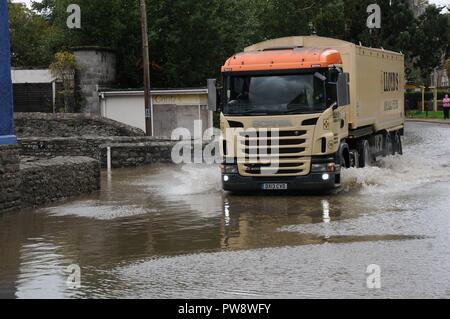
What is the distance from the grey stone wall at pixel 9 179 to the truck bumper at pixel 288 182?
4661 millimetres

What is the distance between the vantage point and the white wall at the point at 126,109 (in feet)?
128

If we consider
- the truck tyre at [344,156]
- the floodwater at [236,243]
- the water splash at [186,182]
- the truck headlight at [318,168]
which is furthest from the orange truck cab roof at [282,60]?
the water splash at [186,182]

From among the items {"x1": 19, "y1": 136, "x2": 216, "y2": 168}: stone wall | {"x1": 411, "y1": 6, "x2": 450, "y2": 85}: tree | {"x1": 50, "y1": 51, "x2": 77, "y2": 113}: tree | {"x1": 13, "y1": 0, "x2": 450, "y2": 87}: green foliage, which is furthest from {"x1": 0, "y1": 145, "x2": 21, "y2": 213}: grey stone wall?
{"x1": 411, "y1": 6, "x2": 450, "y2": 85}: tree

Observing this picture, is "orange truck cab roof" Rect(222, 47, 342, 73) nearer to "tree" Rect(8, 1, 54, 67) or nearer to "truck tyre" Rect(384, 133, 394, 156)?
"truck tyre" Rect(384, 133, 394, 156)

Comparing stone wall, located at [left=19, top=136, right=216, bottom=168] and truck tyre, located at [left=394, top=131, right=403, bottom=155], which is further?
stone wall, located at [left=19, top=136, right=216, bottom=168]

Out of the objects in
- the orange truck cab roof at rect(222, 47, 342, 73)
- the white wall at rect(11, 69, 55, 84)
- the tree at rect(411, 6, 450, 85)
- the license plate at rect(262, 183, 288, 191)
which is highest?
the tree at rect(411, 6, 450, 85)

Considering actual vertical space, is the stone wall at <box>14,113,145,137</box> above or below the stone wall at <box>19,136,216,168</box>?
above

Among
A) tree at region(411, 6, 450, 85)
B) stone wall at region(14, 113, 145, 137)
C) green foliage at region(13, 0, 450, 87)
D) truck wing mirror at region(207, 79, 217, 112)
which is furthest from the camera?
tree at region(411, 6, 450, 85)

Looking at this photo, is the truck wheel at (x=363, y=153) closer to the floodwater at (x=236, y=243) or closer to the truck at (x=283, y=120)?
the floodwater at (x=236, y=243)

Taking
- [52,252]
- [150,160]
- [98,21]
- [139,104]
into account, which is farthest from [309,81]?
[98,21]

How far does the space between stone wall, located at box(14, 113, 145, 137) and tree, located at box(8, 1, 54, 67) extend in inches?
731

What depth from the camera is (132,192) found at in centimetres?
1938

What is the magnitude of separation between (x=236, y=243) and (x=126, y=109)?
28.5 metres

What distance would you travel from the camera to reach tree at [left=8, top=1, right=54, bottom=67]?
174 ft
